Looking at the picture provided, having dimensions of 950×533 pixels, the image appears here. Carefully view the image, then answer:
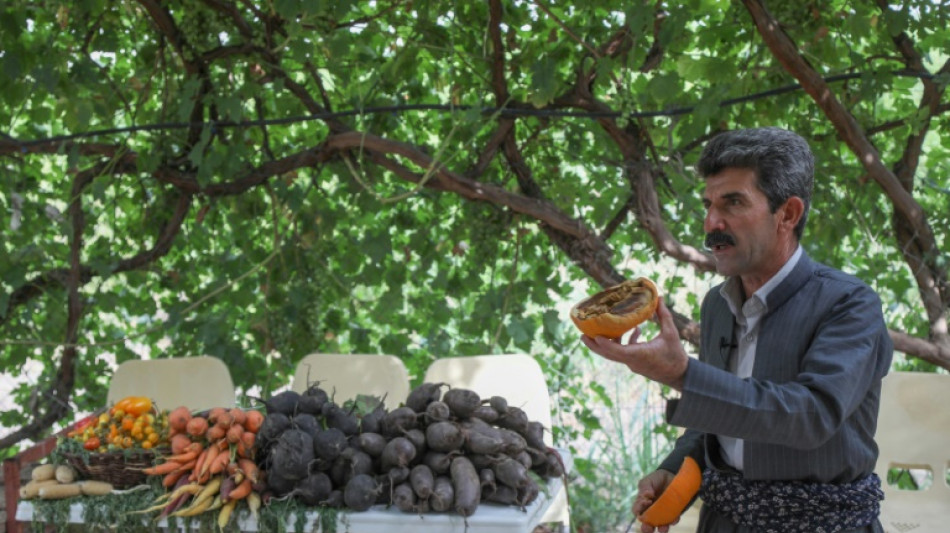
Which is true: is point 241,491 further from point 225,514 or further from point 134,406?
point 134,406

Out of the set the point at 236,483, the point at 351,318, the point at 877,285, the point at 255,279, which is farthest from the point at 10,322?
the point at 877,285

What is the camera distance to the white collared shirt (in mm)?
1940

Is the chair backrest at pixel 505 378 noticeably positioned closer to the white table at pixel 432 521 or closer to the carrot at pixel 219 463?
the white table at pixel 432 521

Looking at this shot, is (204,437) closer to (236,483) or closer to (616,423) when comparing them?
(236,483)

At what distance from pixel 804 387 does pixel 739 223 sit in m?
0.34

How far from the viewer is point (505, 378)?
363 centimetres

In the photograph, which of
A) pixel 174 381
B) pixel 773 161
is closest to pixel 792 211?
pixel 773 161

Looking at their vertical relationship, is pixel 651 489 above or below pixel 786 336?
below

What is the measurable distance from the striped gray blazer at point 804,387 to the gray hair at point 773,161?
5.5 inches

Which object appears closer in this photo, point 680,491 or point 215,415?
point 680,491

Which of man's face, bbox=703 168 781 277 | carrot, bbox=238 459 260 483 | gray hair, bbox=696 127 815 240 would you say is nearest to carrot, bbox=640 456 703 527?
man's face, bbox=703 168 781 277

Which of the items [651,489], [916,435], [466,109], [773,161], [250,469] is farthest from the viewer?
[466,109]

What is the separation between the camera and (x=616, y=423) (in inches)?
189

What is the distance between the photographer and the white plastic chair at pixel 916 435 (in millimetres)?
3346
